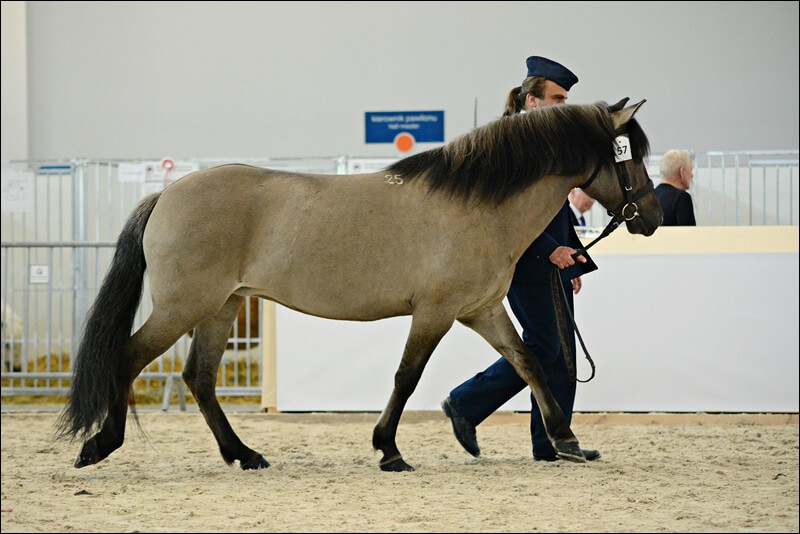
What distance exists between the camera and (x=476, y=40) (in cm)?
1204

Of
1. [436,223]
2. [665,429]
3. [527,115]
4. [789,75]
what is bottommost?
[665,429]

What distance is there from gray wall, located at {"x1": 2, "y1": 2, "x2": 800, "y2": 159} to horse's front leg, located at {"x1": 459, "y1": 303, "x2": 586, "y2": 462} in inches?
293

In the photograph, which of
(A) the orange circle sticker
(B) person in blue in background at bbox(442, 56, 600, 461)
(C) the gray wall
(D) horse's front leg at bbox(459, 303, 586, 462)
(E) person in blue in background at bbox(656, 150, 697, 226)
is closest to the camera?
(D) horse's front leg at bbox(459, 303, 586, 462)

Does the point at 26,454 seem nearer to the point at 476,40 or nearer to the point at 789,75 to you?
the point at 476,40

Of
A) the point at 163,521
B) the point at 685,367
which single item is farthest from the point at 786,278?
the point at 163,521

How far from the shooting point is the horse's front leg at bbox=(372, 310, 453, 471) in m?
4.47

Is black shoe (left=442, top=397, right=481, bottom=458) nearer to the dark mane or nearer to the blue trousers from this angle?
the blue trousers

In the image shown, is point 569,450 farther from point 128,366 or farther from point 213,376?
point 128,366

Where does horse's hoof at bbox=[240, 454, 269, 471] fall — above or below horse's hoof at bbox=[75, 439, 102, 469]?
below

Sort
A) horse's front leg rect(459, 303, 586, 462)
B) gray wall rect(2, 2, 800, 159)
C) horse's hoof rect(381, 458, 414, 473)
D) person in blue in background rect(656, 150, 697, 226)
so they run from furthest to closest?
gray wall rect(2, 2, 800, 159) → person in blue in background rect(656, 150, 697, 226) → horse's front leg rect(459, 303, 586, 462) → horse's hoof rect(381, 458, 414, 473)

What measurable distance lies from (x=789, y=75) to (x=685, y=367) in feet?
21.9

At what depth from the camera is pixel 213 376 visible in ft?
16.0

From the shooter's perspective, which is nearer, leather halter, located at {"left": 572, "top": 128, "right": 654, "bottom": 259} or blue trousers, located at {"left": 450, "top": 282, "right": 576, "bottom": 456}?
leather halter, located at {"left": 572, "top": 128, "right": 654, "bottom": 259}

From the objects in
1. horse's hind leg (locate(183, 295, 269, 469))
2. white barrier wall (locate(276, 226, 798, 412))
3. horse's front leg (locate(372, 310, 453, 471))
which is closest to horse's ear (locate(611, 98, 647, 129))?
horse's front leg (locate(372, 310, 453, 471))
